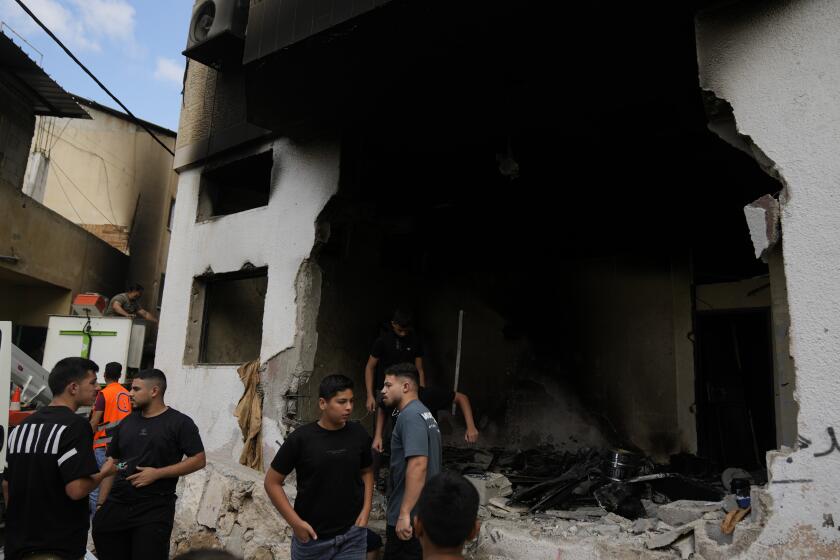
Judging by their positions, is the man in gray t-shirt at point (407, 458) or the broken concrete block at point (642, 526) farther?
the broken concrete block at point (642, 526)

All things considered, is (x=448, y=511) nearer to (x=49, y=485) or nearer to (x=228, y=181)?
(x=49, y=485)

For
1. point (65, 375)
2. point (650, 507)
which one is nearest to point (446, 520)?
point (65, 375)

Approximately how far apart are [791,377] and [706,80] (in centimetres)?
200

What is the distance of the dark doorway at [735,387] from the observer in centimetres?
714

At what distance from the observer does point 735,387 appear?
7355 mm

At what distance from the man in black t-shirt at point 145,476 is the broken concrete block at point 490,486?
2572mm

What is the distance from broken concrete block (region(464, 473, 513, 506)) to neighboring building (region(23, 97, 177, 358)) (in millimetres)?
12689

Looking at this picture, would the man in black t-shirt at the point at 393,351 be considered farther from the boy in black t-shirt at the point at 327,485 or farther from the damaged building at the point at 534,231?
the boy in black t-shirt at the point at 327,485

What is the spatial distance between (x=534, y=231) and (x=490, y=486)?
151 inches

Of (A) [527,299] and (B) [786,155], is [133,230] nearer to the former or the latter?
(A) [527,299]

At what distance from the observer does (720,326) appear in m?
7.46

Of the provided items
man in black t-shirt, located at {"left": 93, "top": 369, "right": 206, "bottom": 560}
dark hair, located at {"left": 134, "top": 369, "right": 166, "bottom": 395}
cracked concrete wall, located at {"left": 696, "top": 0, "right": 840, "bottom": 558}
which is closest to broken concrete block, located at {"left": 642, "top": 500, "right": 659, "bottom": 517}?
cracked concrete wall, located at {"left": 696, "top": 0, "right": 840, "bottom": 558}

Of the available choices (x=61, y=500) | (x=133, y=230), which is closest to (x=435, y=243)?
(x=61, y=500)

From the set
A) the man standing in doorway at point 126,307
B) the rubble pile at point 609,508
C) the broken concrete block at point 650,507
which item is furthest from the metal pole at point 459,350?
the man standing in doorway at point 126,307
